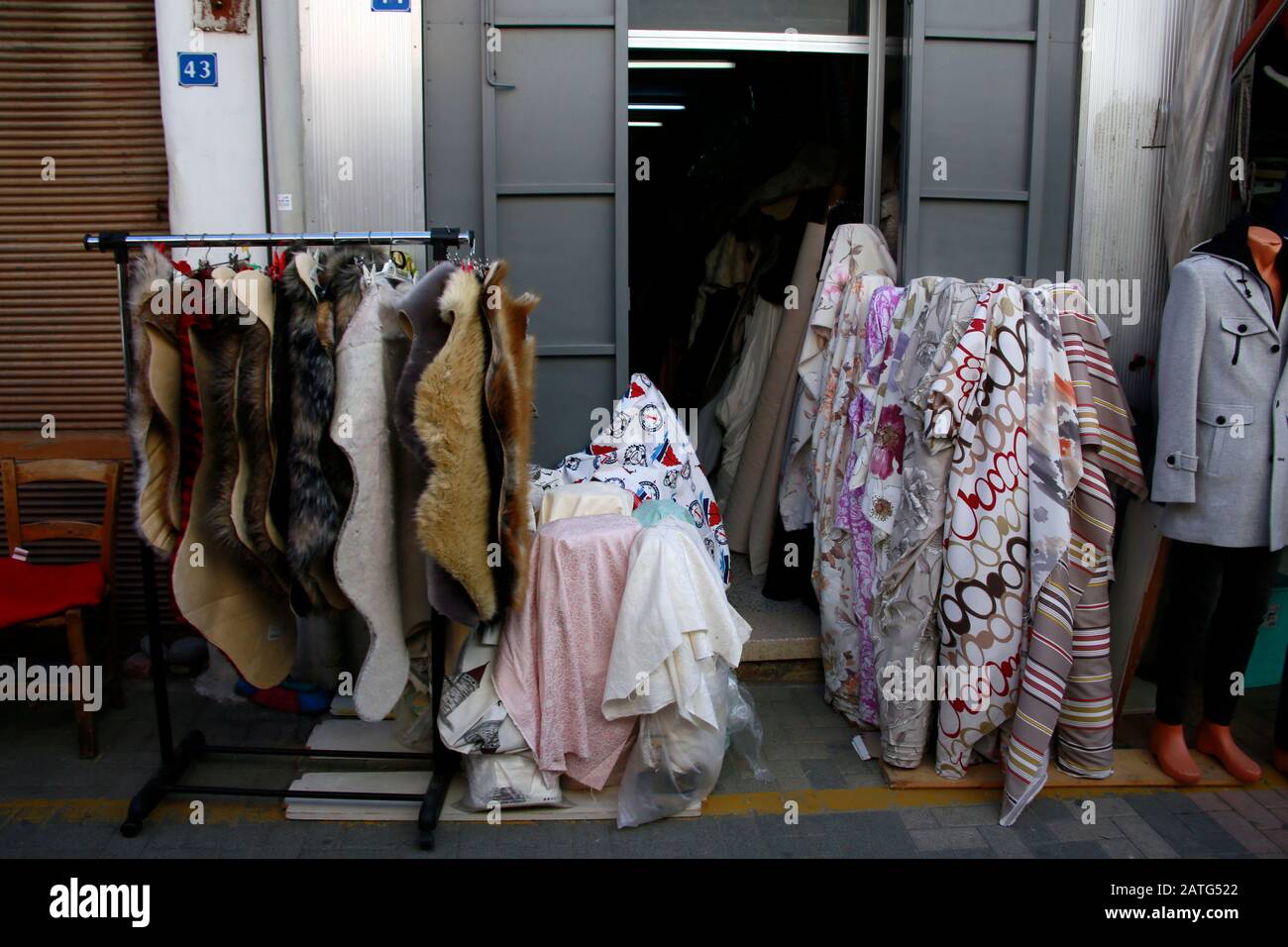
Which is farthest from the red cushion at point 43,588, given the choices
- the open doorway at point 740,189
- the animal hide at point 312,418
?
the open doorway at point 740,189

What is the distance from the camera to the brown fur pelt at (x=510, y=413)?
9.90 ft

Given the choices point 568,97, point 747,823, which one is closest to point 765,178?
point 568,97

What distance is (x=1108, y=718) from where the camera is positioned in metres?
3.73

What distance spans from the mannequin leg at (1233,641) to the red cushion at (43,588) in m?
4.47

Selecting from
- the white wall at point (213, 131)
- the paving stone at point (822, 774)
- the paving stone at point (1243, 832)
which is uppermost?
the white wall at point (213, 131)

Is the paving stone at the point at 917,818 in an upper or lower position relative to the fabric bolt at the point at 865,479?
lower

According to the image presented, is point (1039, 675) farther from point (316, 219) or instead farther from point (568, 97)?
point (316, 219)

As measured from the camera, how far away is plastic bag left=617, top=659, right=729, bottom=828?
135 inches

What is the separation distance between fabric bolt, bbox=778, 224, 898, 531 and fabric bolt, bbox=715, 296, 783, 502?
28.1 inches

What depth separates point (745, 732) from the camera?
3881 millimetres

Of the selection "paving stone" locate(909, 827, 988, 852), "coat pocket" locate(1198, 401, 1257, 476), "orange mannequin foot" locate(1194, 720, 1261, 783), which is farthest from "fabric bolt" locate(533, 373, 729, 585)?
"orange mannequin foot" locate(1194, 720, 1261, 783)

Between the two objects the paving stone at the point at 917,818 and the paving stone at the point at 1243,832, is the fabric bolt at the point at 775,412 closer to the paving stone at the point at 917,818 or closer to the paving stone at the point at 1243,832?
the paving stone at the point at 917,818

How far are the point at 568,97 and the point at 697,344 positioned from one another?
2191 millimetres

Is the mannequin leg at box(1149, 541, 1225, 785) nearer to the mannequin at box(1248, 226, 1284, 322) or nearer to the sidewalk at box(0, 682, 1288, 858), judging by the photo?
the sidewalk at box(0, 682, 1288, 858)
